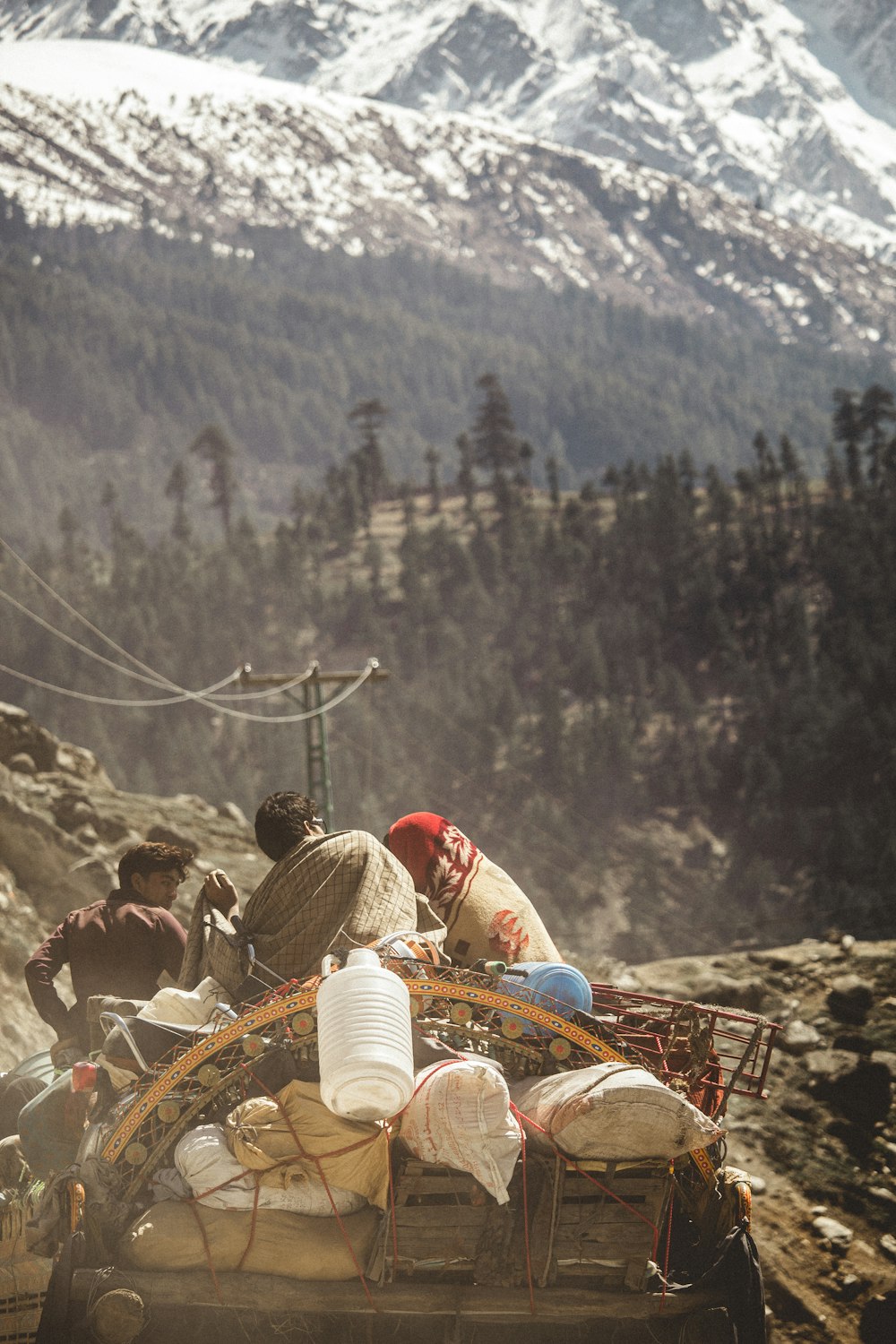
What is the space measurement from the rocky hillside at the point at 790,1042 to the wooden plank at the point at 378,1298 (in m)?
3.21

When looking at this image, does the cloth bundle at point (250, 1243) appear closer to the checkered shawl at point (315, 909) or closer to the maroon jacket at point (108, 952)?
the checkered shawl at point (315, 909)

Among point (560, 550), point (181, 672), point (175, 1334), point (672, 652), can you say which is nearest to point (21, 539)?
point (181, 672)

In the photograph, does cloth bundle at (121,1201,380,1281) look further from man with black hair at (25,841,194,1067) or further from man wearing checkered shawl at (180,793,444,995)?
man with black hair at (25,841,194,1067)

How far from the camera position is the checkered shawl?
232 inches

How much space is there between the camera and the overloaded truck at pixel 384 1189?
16.8ft

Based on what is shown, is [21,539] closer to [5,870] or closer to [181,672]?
[181,672]

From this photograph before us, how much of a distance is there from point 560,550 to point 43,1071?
10054 centimetres

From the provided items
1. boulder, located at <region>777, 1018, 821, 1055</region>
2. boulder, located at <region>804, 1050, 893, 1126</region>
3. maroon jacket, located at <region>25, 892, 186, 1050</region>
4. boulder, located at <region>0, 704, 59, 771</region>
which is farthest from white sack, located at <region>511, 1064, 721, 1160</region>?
boulder, located at <region>0, 704, 59, 771</region>

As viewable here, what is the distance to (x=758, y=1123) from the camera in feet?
34.6

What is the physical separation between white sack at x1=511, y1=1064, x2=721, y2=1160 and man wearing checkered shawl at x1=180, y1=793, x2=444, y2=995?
1.06 meters

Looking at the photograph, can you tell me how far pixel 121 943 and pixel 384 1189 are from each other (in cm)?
201

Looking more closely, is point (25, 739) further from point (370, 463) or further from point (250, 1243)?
point (370, 463)

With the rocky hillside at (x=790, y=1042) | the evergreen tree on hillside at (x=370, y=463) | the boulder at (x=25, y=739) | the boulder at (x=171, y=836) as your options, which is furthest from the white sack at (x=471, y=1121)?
the evergreen tree on hillside at (x=370, y=463)

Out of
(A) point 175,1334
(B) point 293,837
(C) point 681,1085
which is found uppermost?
(B) point 293,837
